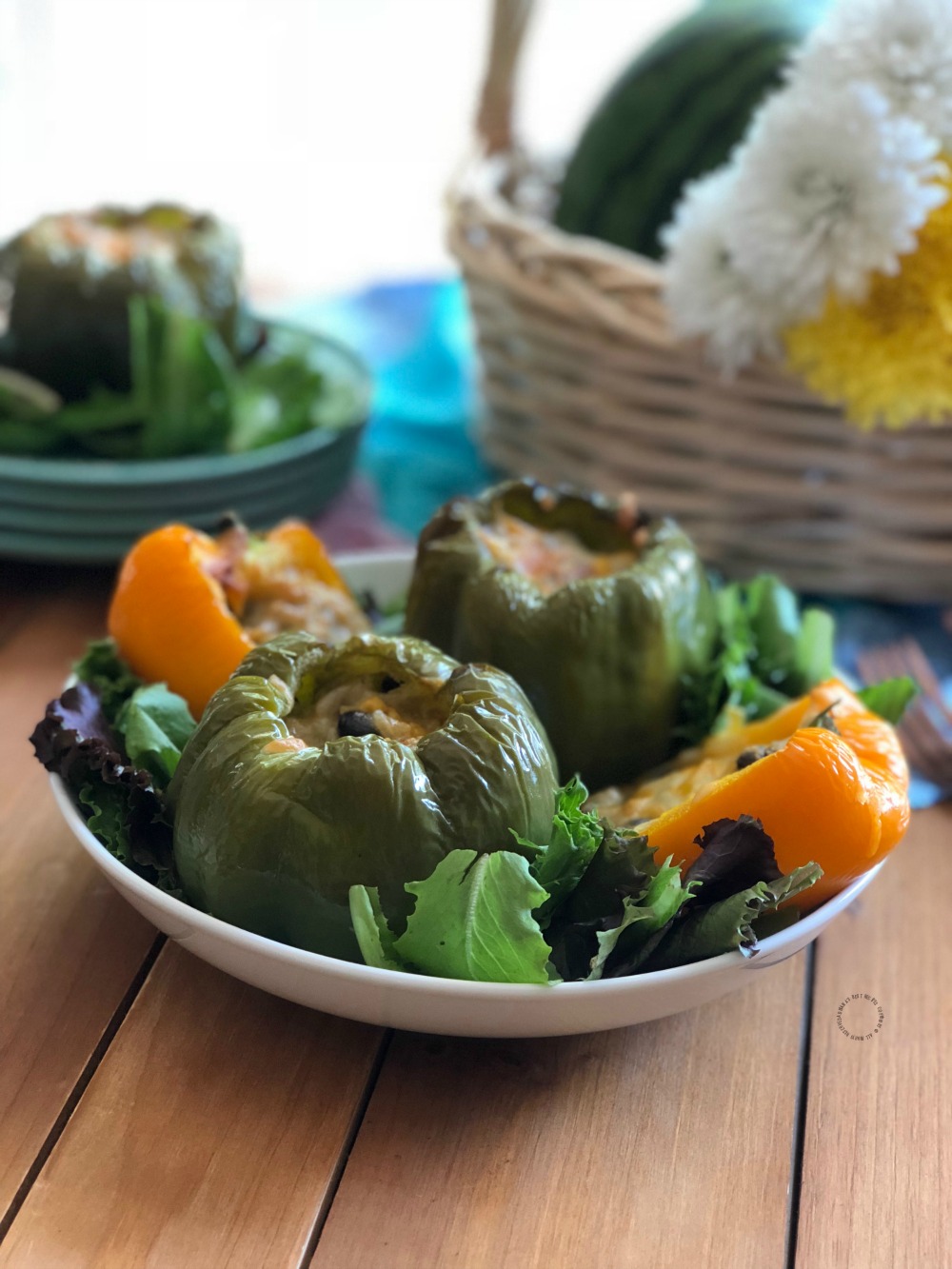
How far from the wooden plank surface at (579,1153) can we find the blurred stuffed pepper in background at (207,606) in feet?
1.29

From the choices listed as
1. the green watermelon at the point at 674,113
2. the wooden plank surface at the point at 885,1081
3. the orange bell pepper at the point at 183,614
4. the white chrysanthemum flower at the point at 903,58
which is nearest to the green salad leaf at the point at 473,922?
the wooden plank surface at the point at 885,1081

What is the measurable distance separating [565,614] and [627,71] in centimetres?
117

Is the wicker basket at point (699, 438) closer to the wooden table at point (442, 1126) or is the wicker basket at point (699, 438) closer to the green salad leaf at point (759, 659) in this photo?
the green salad leaf at point (759, 659)

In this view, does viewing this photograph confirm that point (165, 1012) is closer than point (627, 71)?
Yes

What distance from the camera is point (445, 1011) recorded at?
89 cm

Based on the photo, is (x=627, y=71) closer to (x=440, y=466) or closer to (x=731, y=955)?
(x=440, y=466)

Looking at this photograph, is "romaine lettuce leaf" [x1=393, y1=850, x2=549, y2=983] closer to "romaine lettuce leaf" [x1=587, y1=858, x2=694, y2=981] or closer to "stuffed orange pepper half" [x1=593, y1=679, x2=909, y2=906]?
"romaine lettuce leaf" [x1=587, y1=858, x2=694, y2=981]

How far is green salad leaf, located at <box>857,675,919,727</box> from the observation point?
1283 millimetres

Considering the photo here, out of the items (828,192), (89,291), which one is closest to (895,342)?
(828,192)

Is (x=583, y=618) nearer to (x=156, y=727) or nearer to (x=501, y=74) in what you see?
(x=156, y=727)

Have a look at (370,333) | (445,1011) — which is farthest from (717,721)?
(370,333)

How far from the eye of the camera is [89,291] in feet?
5.82

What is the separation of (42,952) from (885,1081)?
663 millimetres

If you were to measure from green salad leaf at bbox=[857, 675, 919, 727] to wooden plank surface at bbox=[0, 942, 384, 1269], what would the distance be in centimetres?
58
